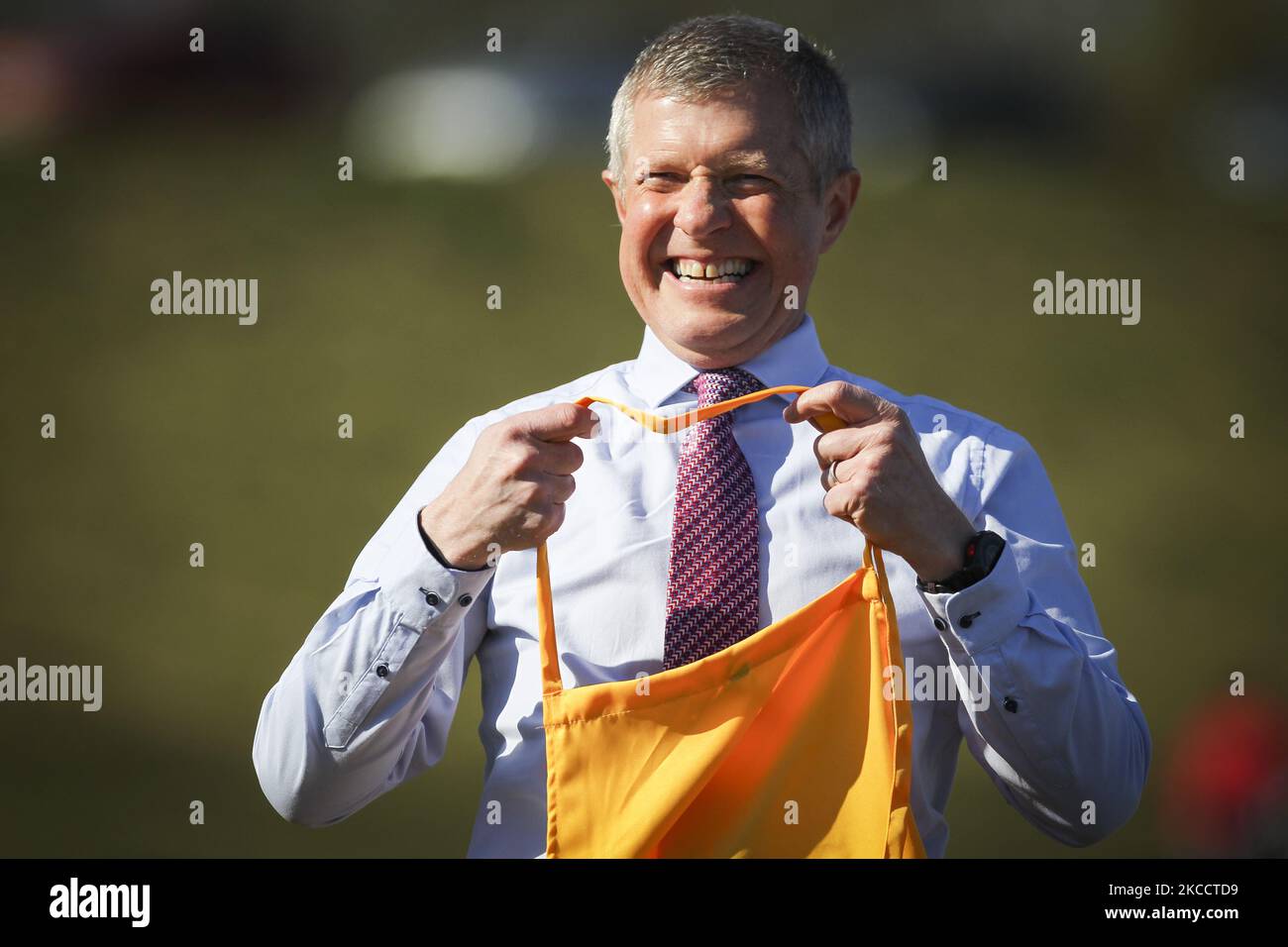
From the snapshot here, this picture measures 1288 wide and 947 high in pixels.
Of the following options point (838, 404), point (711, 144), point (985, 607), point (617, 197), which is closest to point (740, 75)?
point (711, 144)

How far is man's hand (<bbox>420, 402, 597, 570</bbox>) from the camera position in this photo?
61.5 inches

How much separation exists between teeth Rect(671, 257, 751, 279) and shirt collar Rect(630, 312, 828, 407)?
0.12 m

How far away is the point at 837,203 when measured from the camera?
6.47ft

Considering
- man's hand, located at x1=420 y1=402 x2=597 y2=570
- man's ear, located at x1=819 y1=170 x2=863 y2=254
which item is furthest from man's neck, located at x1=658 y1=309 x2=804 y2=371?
man's hand, located at x1=420 y1=402 x2=597 y2=570

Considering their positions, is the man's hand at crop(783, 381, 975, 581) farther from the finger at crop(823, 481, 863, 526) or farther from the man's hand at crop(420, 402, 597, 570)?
the man's hand at crop(420, 402, 597, 570)

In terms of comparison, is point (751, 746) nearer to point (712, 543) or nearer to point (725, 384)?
point (712, 543)

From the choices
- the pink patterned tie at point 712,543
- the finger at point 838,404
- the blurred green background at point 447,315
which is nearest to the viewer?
the finger at point 838,404

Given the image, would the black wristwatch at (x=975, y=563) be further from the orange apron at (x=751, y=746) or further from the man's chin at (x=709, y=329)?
the man's chin at (x=709, y=329)

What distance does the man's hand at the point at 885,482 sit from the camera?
5.06ft

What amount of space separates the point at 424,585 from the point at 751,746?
16.7 inches

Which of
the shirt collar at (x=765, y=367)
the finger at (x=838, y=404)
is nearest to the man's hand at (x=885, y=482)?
the finger at (x=838, y=404)

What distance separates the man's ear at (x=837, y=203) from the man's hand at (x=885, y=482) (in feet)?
1.42
